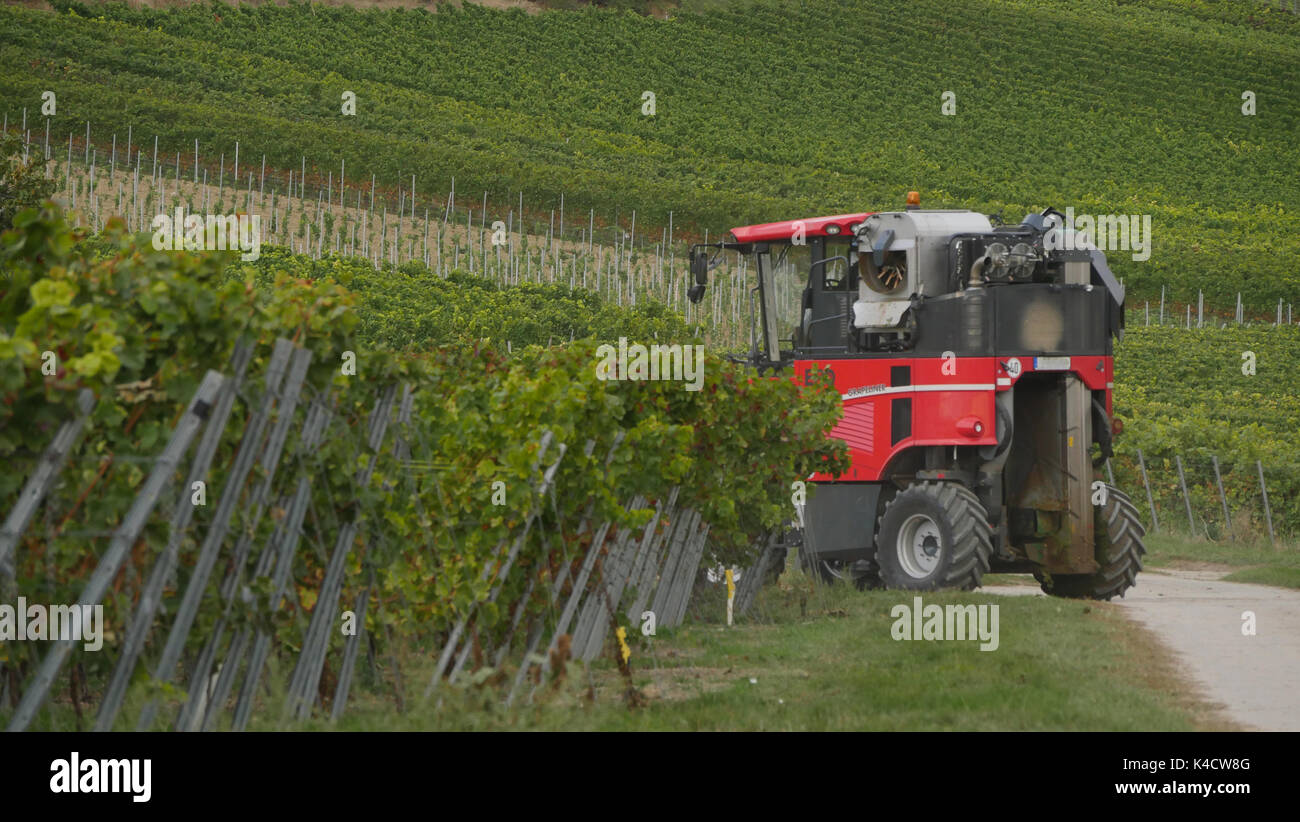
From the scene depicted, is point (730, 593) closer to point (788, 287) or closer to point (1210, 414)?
point (788, 287)

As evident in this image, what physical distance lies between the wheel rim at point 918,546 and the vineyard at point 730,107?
38.7 metres

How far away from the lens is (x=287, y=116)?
211 ft

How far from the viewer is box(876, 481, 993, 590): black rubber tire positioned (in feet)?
46.6

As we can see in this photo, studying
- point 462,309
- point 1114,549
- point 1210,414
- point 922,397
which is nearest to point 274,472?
point 922,397

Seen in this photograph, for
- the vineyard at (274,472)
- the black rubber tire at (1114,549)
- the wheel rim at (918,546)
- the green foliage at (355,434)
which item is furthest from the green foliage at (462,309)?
the vineyard at (274,472)

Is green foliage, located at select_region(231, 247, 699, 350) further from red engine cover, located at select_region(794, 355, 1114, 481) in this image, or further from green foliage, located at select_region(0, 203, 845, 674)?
green foliage, located at select_region(0, 203, 845, 674)

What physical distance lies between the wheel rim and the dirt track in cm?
178

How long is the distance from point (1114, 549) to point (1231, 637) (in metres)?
2.47

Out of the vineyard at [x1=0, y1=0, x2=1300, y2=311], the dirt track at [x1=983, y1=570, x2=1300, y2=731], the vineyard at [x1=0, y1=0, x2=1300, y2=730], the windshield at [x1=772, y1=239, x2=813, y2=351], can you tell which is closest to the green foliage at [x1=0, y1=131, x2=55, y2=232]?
the vineyard at [x1=0, y1=0, x2=1300, y2=730]

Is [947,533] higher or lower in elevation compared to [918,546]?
higher

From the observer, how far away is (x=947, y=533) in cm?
1430

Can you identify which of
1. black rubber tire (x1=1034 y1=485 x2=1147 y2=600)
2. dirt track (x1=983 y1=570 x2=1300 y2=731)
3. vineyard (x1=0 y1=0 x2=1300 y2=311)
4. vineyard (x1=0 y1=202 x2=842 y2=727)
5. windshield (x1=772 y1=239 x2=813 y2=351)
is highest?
vineyard (x1=0 y1=0 x2=1300 y2=311)

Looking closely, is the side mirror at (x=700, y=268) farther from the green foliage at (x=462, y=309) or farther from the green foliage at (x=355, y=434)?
the green foliage at (x=462, y=309)

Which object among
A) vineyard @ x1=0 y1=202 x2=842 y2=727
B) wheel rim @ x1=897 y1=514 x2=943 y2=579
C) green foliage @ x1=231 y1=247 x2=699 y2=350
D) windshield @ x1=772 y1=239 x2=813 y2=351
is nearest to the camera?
vineyard @ x1=0 y1=202 x2=842 y2=727
